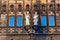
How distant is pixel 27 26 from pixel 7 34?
102cm

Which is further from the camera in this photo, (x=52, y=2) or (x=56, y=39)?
(x=52, y=2)

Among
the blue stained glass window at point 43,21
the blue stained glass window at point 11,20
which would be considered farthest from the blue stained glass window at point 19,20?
the blue stained glass window at point 43,21

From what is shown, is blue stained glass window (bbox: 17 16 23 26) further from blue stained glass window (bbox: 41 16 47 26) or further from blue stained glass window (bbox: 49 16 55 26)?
blue stained glass window (bbox: 49 16 55 26)

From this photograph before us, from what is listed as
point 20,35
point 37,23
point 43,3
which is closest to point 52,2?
point 43,3

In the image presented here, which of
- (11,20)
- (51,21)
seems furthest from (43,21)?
(11,20)

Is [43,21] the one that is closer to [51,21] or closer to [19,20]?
[51,21]

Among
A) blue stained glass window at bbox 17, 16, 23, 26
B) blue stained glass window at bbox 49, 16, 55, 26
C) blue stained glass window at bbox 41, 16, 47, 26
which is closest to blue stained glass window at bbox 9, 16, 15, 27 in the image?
blue stained glass window at bbox 17, 16, 23, 26

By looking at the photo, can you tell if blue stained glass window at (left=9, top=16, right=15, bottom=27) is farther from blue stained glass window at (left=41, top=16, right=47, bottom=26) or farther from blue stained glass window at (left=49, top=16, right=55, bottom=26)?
blue stained glass window at (left=49, top=16, right=55, bottom=26)

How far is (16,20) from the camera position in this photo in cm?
1245

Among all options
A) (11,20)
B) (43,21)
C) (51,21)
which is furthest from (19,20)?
(51,21)

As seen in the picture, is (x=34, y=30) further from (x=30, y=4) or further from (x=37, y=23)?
(x=30, y=4)

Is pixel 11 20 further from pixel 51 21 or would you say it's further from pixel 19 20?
pixel 51 21

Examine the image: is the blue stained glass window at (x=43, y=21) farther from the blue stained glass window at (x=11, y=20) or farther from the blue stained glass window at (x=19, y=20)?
the blue stained glass window at (x=11, y=20)

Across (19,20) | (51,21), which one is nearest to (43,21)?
(51,21)
